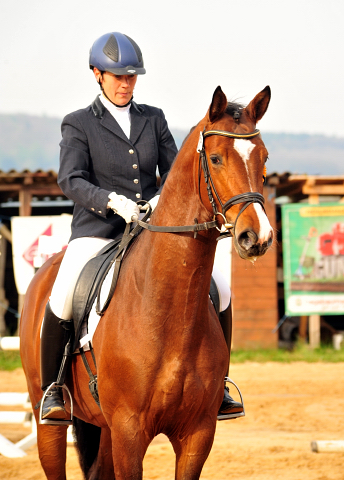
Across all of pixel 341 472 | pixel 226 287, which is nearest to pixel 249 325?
pixel 341 472

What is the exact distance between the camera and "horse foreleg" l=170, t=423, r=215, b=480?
3201 millimetres

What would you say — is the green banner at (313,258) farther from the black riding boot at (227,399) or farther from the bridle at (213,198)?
the bridle at (213,198)

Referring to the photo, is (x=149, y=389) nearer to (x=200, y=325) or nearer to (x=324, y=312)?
(x=200, y=325)

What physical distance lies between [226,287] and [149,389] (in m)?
1.05

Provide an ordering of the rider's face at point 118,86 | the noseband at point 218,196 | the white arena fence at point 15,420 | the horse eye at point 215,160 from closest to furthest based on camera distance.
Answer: the noseband at point 218,196
the horse eye at point 215,160
the rider's face at point 118,86
the white arena fence at point 15,420

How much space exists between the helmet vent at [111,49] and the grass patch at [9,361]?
33.5 feet

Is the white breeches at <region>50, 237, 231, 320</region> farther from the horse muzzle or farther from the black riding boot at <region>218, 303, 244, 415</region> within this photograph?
the horse muzzle

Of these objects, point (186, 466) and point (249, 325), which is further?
point (249, 325)

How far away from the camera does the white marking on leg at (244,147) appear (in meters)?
2.78

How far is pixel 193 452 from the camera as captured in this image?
321 cm

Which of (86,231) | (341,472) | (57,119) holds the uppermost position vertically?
(57,119)

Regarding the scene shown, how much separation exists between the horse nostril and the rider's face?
1725 millimetres

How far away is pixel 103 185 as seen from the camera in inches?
154

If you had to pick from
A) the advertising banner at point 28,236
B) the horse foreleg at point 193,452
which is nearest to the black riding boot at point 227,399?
the horse foreleg at point 193,452
